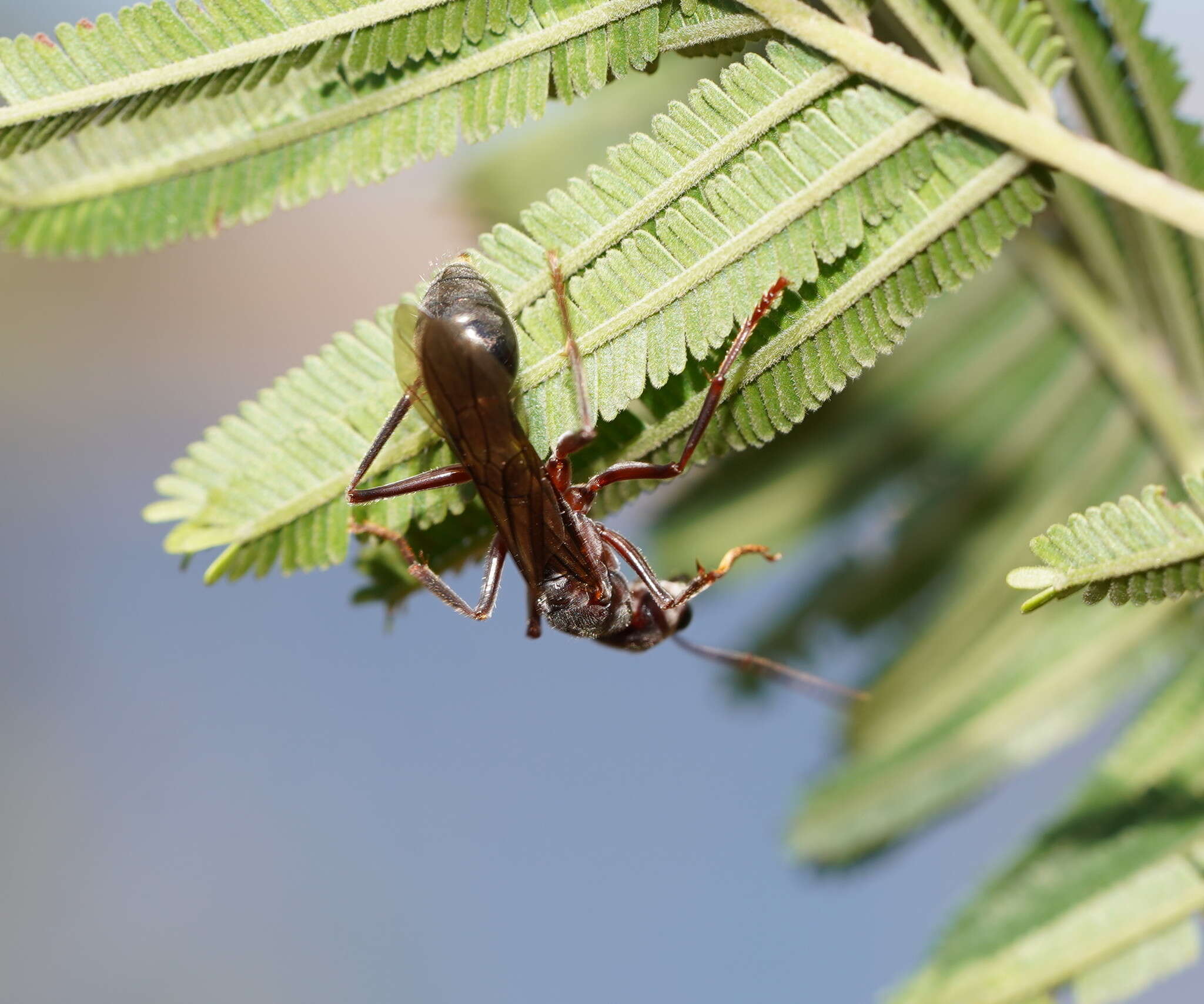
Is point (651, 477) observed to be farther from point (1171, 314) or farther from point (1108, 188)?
point (1171, 314)

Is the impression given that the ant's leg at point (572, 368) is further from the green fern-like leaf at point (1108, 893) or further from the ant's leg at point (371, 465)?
the green fern-like leaf at point (1108, 893)

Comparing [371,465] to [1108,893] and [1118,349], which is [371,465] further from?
[1118,349]

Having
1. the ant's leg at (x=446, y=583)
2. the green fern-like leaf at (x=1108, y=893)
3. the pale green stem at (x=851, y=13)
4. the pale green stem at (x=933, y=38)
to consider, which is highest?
the pale green stem at (x=851, y=13)

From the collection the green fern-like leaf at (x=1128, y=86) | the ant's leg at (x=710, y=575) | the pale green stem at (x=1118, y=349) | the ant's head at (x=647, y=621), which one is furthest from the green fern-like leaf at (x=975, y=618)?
the green fern-like leaf at (x=1128, y=86)

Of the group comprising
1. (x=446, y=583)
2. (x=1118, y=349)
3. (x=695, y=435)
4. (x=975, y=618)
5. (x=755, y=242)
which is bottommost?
(x=975, y=618)

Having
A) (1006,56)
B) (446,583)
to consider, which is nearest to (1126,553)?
(1006,56)
